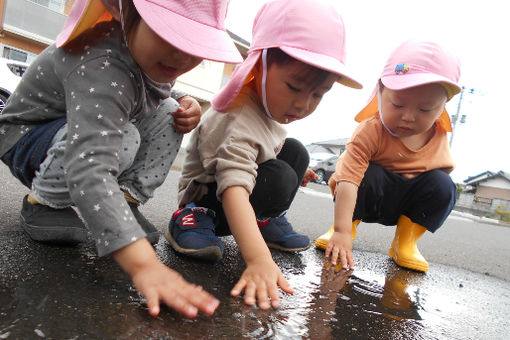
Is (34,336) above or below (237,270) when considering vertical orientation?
above

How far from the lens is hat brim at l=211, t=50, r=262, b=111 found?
51.4 inches

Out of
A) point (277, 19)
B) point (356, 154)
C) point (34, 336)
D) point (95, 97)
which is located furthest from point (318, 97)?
point (34, 336)

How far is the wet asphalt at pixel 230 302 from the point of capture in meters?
0.69

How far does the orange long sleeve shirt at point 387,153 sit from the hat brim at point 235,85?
69cm

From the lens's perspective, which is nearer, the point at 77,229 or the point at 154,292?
the point at 154,292

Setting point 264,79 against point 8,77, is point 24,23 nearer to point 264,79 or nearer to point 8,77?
point 8,77

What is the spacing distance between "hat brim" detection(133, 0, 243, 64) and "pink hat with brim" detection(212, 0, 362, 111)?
0.32m

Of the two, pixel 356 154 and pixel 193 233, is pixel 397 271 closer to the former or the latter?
pixel 356 154

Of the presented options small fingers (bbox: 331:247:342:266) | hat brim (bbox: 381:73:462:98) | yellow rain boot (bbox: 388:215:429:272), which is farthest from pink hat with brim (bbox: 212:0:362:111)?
yellow rain boot (bbox: 388:215:429:272)

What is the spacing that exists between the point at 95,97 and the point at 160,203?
1.48 metres

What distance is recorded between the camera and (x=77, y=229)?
1089 millimetres

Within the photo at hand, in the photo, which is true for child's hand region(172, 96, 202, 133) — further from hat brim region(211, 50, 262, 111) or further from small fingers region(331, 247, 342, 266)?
small fingers region(331, 247, 342, 266)

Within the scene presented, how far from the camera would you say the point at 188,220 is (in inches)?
52.7

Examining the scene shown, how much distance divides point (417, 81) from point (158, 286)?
1.35 metres
